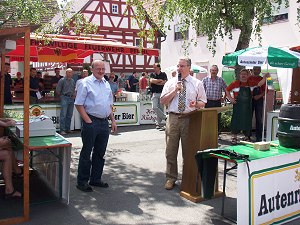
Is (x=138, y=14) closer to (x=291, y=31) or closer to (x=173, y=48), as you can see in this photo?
(x=291, y=31)

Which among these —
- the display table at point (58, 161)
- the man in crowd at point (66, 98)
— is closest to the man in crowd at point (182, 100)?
the display table at point (58, 161)

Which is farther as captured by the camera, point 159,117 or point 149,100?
point 149,100

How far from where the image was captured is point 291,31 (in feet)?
59.0

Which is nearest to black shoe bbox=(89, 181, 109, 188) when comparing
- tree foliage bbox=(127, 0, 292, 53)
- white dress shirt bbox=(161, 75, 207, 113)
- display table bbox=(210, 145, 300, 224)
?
white dress shirt bbox=(161, 75, 207, 113)

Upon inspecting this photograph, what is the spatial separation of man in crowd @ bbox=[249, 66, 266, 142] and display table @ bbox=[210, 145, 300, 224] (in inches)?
175

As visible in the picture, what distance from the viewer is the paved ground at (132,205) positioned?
4.28 meters

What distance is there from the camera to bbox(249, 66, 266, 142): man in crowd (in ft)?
28.5

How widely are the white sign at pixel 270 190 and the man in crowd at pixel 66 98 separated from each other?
23.4 feet

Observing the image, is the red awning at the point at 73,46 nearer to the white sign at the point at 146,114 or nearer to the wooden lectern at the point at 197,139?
the white sign at the point at 146,114

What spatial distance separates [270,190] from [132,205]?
174 cm

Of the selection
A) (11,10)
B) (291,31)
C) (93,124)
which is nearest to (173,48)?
(291,31)

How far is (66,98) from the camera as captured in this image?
10172 mm

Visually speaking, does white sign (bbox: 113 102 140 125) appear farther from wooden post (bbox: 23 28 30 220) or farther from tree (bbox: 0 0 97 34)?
wooden post (bbox: 23 28 30 220)

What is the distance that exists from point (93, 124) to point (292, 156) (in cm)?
255
